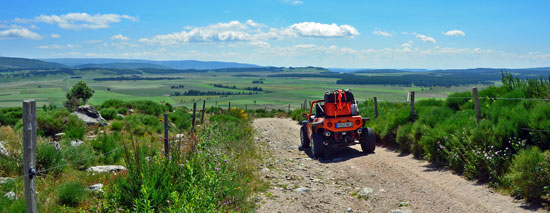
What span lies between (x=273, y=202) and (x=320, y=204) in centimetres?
90

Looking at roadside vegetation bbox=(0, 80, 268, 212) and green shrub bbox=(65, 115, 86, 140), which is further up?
roadside vegetation bbox=(0, 80, 268, 212)

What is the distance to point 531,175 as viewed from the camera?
624 cm

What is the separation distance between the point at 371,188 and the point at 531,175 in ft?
9.72

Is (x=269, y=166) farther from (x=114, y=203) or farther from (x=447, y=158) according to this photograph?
(x=114, y=203)

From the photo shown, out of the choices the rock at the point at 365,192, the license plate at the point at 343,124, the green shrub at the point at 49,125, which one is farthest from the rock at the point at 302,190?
the green shrub at the point at 49,125

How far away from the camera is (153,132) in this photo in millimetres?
17344

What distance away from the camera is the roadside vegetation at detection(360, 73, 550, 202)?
6.40 metres

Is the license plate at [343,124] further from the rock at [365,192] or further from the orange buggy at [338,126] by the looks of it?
the rock at [365,192]

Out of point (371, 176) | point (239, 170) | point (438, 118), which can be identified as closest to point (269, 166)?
point (239, 170)

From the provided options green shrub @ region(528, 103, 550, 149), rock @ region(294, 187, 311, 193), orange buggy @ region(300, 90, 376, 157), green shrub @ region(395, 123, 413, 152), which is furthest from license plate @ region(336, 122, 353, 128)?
green shrub @ region(528, 103, 550, 149)

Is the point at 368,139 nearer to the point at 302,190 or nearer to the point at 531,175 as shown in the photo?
the point at 302,190

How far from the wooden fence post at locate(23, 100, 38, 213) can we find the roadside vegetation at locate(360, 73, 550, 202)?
24.4 ft

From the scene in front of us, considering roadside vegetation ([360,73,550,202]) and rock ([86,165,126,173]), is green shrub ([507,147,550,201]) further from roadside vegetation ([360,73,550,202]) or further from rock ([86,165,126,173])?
rock ([86,165,126,173])

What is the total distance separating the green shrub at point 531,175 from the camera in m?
6.11
